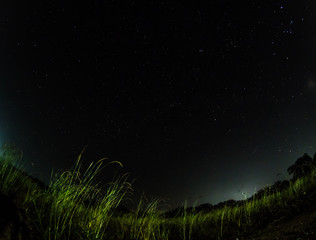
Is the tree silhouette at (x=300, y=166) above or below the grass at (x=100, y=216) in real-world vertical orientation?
above

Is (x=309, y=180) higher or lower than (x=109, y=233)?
higher

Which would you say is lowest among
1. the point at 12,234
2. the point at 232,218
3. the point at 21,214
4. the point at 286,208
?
the point at 12,234

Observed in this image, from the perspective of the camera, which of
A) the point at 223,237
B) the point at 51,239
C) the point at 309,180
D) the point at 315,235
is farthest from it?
the point at 309,180

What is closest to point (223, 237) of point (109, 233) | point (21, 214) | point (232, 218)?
point (232, 218)

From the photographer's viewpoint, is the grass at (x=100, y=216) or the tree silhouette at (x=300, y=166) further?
the tree silhouette at (x=300, y=166)

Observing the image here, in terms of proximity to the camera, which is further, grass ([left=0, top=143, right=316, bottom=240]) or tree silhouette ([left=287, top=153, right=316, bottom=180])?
tree silhouette ([left=287, top=153, right=316, bottom=180])

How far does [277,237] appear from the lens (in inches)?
87.4

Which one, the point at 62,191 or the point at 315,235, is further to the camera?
the point at 62,191

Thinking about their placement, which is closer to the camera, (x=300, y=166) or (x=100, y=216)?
(x=100, y=216)

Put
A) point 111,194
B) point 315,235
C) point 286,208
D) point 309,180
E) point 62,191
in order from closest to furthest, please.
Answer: point 315,235 < point 62,191 < point 111,194 < point 286,208 < point 309,180

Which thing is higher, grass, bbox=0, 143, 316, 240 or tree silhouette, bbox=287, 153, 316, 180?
tree silhouette, bbox=287, 153, 316, 180

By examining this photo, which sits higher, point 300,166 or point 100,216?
point 300,166

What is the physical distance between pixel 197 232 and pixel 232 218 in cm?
75

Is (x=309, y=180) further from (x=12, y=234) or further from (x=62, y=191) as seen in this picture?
(x=12, y=234)
